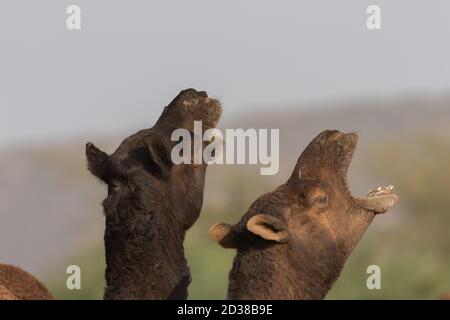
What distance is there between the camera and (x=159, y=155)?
15109 millimetres

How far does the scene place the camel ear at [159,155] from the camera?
15.0m

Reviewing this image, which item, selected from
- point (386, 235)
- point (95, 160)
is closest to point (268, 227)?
point (95, 160)

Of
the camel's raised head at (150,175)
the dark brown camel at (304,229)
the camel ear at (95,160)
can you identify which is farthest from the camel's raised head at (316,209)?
the camel ear at (95,160)

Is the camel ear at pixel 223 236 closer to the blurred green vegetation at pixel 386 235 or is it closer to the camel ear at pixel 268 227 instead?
the camel ear at pixel 268 227

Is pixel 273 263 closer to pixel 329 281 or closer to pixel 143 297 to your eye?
pixel 329 281

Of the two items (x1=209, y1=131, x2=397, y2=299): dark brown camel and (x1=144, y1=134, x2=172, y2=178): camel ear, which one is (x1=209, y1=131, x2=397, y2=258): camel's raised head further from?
(x1=144, y1=134, x2=172, y2=178): camel ear

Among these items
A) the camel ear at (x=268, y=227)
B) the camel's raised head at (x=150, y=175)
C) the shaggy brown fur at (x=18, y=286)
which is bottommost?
the shaggy brown fur at (x=18, y=286)

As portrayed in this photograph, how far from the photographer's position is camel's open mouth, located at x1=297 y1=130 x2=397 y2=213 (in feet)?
46.8

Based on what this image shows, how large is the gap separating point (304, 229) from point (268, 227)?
0.50 metres

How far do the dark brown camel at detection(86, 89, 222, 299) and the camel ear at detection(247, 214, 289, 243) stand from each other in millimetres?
1749

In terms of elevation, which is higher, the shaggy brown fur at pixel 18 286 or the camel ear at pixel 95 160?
the camel ear at pixel 95 160

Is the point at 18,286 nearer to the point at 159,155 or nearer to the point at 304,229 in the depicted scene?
the point at 159,155

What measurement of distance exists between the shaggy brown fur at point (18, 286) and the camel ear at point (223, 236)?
248 cm
